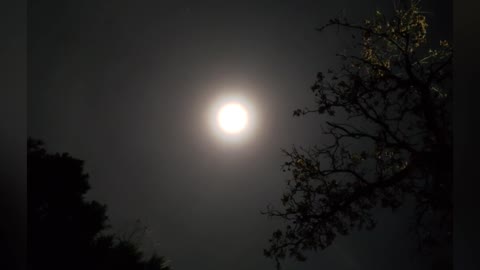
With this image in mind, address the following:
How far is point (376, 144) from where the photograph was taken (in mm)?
1747

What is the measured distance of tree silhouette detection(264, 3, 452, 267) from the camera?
170cm

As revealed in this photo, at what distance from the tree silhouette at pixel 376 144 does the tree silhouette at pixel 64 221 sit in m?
0.65

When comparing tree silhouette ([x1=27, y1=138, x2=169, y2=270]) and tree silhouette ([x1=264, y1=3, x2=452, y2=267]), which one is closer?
tree silhouette ([x1=264, y1=3, x2=452, y2=267])

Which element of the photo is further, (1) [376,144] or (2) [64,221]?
(2) [64,221]

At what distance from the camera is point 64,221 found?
6.68ft

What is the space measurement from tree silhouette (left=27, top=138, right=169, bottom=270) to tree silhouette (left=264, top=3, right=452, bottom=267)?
2.13 feet

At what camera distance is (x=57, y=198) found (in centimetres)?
204

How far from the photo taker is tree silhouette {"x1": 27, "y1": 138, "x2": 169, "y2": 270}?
1982 mm

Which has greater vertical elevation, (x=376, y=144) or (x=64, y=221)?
(x=64, y=221)

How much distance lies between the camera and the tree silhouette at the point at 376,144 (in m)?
1.70

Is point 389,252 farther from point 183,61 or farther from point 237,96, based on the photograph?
point 183,61

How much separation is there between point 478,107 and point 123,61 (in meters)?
1.24

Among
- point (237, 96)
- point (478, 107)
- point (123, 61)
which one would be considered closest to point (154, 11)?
point (123, 61)

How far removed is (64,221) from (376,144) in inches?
48.1
